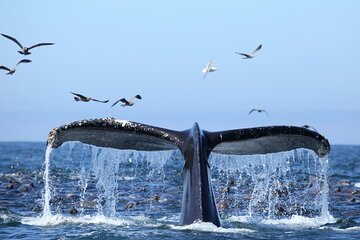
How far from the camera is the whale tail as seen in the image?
11.4 meters

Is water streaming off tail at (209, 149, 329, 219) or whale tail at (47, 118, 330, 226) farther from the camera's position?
water streaming off tail at (209, 149, 329, 219)

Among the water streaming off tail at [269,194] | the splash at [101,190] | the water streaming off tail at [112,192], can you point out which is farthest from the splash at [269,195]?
the splash at [101,190]

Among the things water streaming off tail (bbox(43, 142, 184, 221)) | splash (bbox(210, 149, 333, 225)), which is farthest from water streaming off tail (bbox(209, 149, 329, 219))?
water streaming off tail (bbox(43, 142, 184, 221))

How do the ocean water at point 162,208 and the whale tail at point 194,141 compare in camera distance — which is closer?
the whale tail at point 194,141

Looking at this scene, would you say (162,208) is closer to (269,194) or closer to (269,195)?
(269,195)

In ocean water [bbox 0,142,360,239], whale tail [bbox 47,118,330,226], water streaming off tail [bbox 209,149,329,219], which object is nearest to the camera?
whale tail [bbox 47,118,330,226]

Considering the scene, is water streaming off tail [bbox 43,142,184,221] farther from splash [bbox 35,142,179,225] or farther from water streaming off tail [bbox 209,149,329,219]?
water streaming off tail [bbox 209,149,329,219]

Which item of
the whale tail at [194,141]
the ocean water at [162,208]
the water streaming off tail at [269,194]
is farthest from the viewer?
the water streaming off tail at [269,194]

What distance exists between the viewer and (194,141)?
1197 cm

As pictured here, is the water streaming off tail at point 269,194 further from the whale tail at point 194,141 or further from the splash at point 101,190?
the splash at point 101,190

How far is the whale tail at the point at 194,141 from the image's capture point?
11.4 meters

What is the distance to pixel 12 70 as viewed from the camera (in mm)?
20359

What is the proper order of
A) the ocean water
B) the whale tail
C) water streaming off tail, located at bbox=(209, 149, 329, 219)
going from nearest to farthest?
the whale tail, the ocean water, water streaming off tail, located at bbox=(209, 149, 329, 219)

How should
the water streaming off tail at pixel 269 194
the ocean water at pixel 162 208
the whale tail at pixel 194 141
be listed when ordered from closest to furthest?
the whale tail at pixel 194 141, the ocean water at pixel 162 208, the water streaming off tail at pixel 269 194
